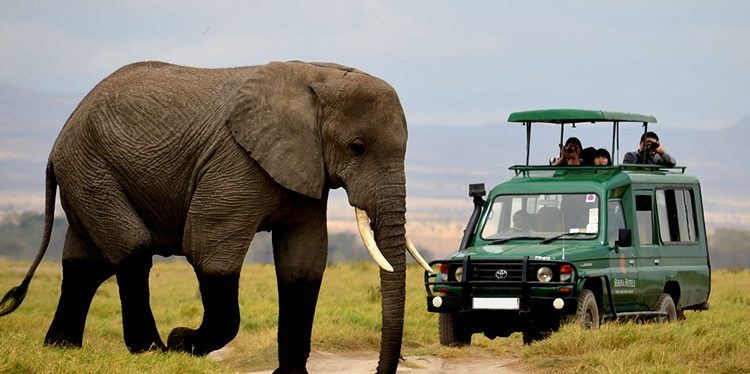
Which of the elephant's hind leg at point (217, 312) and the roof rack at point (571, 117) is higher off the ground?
the roof rack at point (571, 117)

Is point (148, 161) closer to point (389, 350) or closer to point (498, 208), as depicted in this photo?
point (389, 350)

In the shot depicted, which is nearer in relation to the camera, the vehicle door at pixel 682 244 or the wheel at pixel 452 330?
the wheel at pixel 452 330

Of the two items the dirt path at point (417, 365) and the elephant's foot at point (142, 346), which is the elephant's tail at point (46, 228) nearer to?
the elephant's foot at point (142, 346)

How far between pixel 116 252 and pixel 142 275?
341 millimetres

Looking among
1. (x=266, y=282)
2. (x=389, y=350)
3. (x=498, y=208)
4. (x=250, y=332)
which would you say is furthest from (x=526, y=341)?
(x=266, y=282)

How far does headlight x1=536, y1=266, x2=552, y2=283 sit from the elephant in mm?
3687

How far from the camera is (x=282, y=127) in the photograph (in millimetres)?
11406

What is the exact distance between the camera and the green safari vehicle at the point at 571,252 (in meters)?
15.0

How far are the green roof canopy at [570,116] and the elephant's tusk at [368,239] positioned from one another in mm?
6499

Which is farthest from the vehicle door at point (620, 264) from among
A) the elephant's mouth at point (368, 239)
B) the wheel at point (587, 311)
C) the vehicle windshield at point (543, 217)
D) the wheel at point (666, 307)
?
the elephant's mouth at point (368, 239)

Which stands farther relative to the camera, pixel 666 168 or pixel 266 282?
pixel 266 282

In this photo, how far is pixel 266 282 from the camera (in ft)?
96.5

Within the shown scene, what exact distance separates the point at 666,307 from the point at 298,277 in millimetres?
6923

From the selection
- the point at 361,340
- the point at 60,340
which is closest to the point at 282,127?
the point at 60,340
